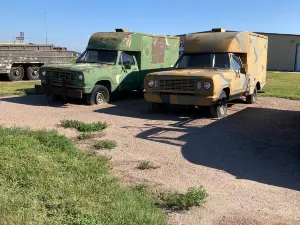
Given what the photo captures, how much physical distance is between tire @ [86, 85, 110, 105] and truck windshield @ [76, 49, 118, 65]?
36.6 inches

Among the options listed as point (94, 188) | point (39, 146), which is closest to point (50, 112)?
point (39, 146)

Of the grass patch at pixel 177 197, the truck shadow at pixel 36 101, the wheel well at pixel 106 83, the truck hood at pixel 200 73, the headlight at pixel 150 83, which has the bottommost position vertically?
the grass patch at pixel 177 197

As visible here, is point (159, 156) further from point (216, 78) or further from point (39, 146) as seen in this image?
point (216, 78)

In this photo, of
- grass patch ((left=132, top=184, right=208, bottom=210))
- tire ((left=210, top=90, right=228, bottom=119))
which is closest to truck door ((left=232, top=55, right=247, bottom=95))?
tire ((left=210, top=90, right=228, bottom=119))

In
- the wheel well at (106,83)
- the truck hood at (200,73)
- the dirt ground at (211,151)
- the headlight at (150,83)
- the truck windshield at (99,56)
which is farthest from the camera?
the truck windshield at (99,56)

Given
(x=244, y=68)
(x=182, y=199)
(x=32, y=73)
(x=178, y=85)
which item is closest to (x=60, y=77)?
(x=178, y=85)

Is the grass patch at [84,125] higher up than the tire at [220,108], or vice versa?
the tire at [220,108]

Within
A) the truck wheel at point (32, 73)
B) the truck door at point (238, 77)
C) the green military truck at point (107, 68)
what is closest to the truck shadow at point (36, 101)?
the green military truck at point (107, 68)

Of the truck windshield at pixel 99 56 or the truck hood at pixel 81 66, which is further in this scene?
the truck windshield at pixel 99 56

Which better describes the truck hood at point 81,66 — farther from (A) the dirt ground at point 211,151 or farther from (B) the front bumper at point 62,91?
(A) the dirt ground at point 211,151

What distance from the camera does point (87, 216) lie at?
155 inches

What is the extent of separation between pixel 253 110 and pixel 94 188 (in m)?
7.79

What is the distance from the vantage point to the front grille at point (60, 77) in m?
11.2

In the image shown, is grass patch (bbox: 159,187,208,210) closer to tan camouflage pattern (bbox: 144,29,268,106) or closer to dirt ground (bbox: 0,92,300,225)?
dirt ground (bbox: 0,92,300,225)
